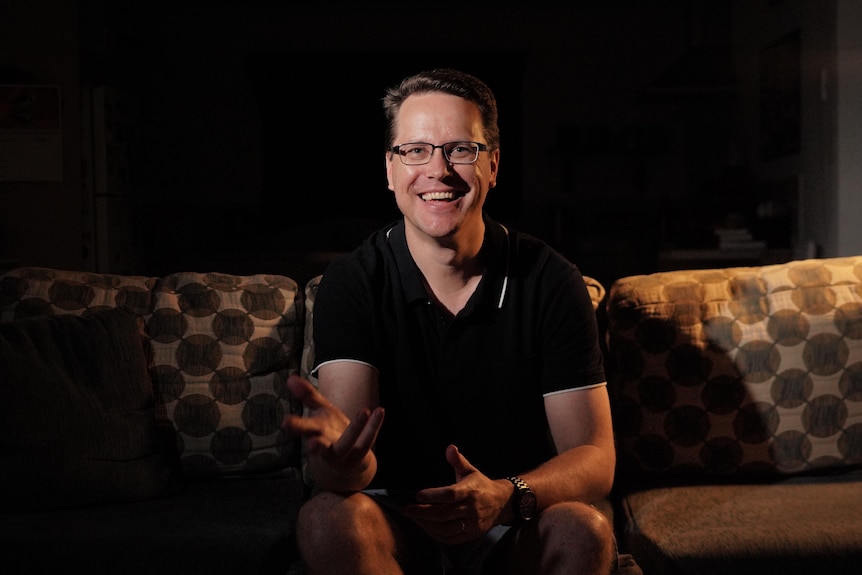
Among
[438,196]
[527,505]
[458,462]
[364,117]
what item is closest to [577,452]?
[527,505]

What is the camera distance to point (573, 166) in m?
6.79

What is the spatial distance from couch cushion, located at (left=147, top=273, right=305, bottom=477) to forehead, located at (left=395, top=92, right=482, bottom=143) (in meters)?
0.62

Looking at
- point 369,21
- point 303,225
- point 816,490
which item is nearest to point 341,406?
point 816,490

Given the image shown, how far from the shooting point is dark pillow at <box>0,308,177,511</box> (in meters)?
1.83

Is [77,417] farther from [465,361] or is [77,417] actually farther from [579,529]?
[579,529]

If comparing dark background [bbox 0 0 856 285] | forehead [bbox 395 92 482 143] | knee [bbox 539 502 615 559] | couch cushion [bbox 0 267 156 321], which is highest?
dark background [bbox 0 0 856 285]

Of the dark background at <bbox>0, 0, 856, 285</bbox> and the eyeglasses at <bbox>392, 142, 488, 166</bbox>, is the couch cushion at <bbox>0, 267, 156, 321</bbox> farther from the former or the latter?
the dark background at <bbox>0, 0, 856, 285</bbox>

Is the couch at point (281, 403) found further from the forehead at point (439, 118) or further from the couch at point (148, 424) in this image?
the forehead at point (439, 118)

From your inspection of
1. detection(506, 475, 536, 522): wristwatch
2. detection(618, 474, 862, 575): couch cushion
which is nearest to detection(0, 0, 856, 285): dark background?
detection(618, 474, 862, 575): couch cushion

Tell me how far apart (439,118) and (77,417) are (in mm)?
966

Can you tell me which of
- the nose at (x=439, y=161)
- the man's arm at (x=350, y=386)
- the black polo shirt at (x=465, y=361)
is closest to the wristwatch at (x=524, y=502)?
the black polo shirt at (x=465, y=361)

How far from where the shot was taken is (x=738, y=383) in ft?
6.61

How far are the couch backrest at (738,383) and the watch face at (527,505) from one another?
0.58m

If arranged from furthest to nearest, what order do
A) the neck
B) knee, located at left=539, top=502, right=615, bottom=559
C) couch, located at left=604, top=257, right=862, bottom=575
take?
1. couch, located at left=604, top=257, right=862, bottom=575
2. the neck
3. knee, located at left=539, top=502, right=615, bottom=559
